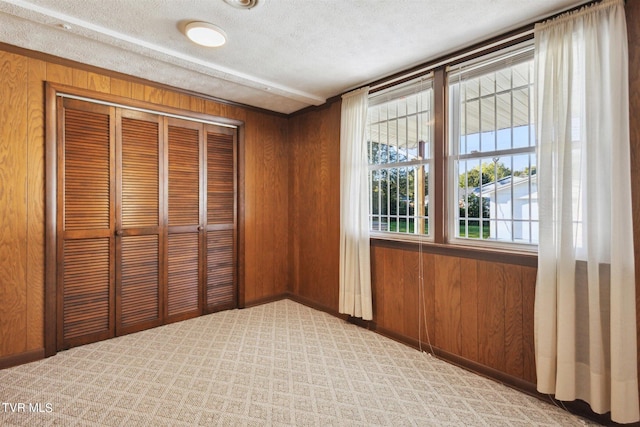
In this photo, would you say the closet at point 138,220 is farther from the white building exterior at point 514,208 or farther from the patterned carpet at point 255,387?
the white building exterior at point 514,208

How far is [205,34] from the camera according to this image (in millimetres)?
2326

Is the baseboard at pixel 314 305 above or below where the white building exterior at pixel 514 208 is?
below

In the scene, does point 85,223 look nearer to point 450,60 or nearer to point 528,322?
point 450,60

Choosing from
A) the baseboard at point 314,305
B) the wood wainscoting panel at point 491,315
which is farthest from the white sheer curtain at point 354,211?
the wood wainscoting panel at point 491,315

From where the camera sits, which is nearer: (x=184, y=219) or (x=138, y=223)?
(x=138, y=223)

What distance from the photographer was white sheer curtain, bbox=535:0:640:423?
1771 millimetres

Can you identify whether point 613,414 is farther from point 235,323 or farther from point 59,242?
point 59,242

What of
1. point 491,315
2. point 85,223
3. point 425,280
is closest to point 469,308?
point 491,315

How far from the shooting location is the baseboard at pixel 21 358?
8.16 ft

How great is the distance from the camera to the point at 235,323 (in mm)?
3459

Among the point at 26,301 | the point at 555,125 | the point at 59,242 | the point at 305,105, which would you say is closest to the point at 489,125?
the point at 555,125

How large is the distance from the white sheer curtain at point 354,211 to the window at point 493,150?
87 cm

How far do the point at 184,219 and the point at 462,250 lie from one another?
281cm

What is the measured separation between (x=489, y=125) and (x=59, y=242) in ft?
12.2
